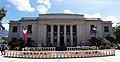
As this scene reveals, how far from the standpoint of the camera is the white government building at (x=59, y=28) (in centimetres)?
5234

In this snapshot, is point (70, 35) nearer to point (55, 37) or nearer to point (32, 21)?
point (55, 37)

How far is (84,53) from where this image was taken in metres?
23.5

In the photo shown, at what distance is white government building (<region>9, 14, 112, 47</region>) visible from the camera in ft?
172

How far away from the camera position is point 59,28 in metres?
52.9

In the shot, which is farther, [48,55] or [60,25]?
[60,25]

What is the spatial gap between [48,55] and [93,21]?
33.7 metres

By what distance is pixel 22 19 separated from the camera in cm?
5466

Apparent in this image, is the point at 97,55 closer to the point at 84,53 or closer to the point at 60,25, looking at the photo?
the point at 84,53

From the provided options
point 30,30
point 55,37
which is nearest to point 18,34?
point 30,30

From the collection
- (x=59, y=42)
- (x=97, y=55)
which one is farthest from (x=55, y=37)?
(x=97, y=55)

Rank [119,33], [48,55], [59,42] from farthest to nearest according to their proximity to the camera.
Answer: [119,33]
[59,42]
[48,55]

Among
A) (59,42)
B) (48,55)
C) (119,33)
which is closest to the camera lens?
(48,55)

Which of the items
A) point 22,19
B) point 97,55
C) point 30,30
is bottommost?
point 97,55

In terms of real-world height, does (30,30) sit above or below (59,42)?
above
